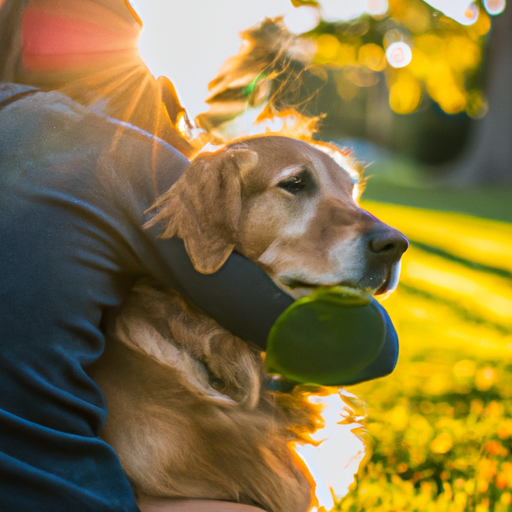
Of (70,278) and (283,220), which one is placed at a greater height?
(283,220)

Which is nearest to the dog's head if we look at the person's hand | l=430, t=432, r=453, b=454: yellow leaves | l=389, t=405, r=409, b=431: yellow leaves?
the person's hand

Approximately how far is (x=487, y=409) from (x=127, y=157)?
3.16 meters

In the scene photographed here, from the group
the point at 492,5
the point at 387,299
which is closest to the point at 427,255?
the point at 387,299

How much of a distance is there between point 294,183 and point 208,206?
416mm

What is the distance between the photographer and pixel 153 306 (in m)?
1.88

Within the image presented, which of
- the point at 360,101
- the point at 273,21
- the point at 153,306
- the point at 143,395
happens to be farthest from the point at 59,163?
the point at 360,101

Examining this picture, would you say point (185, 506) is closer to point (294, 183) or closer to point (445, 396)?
point (294, 183)

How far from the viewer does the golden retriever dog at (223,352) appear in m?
1.75

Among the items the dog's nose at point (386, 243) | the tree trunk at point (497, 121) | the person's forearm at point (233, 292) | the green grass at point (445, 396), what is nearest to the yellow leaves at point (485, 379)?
the green grass at point (445, 396)

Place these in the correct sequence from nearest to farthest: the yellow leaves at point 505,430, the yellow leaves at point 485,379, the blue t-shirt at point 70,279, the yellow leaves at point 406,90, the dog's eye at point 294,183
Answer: the blue t-shirt at point 70,279 → the dog's eye at point 294,183 → the yellow leaves at point 505,430 → the yellow leaves at point 485,379 → the yellow leaves at point 406,90

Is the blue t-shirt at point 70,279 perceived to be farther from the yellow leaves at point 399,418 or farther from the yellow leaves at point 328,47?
the yellow leaves at point 328,47

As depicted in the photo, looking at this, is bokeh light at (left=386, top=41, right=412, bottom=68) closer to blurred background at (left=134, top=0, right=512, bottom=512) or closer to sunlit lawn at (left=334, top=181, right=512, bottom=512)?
blurred background at (left=134, top=0, right=512, bottom=512)

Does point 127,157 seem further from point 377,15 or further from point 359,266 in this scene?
point 377,15

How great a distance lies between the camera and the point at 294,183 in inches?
83.9
